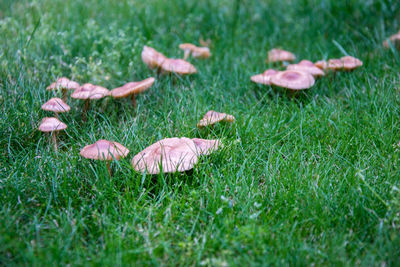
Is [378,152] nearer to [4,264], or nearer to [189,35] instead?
[4,264]

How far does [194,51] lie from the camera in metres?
4.35

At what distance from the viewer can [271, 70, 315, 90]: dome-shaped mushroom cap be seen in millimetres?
3551

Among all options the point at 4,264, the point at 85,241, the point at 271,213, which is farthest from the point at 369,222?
the point at 4,264

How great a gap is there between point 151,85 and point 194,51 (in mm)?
1026

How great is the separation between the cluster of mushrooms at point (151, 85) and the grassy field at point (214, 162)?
11 centimetres

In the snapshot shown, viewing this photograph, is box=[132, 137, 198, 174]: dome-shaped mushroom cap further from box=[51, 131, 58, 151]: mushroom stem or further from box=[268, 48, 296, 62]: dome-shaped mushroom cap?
box=[268, 48, 296, 62]: dome-shaped mushroom cap

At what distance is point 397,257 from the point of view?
188 cm

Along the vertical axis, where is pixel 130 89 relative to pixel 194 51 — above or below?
below

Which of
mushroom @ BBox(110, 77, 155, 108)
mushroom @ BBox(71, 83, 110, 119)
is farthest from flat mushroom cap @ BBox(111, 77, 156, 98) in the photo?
mushroom @ BBox(71, 83, 110, 119)

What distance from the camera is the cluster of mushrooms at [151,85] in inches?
96.0

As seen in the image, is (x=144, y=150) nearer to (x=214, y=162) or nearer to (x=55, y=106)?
(x=214, y=162)

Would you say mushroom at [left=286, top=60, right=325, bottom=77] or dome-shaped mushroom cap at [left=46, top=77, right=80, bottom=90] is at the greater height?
dome-shaped mushroom cap at [left=46, top=77, right=80, bottom=90]

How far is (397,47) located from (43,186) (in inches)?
173

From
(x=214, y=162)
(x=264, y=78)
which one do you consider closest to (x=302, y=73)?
(x=264, y=78)
